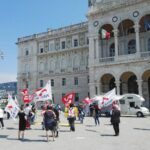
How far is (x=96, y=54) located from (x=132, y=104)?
1184 cm

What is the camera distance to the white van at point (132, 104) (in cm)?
3355

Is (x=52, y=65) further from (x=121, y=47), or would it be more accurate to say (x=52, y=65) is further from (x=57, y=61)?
(x=121, y=47)

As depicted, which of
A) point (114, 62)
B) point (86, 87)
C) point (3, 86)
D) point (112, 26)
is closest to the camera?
point (114, 62)

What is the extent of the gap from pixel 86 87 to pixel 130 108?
17251mm

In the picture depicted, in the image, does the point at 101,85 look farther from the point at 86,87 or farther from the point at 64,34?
the point at 64,34

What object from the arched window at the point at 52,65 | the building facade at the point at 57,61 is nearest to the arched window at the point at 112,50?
the building facade at the point at 57,61

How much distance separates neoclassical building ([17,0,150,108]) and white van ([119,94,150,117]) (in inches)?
164

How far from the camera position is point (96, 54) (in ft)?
143

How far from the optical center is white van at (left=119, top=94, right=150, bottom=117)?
110 feet

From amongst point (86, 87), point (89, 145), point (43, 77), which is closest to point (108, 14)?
point (86, 87)

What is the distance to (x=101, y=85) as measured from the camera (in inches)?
1708

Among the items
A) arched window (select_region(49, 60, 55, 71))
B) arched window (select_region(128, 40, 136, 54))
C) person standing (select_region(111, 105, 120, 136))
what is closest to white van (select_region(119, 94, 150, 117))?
arched window (select_region(128, 40, 136, 54))

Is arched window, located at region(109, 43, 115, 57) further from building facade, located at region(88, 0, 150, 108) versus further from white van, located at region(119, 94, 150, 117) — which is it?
white van, located at region(119, 94, 150, 117)

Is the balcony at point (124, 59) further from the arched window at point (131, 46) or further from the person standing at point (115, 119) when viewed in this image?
the person standing at point (115, 119)
